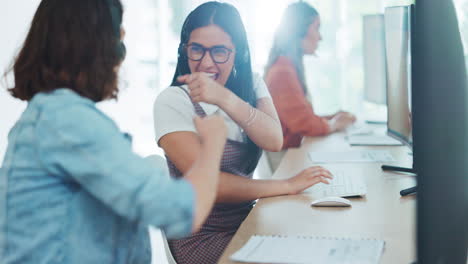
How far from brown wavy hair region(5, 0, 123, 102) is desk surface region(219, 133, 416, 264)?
1.29 ft

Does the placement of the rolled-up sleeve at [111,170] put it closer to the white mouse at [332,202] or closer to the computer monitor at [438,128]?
the computer monitor at [438,128]

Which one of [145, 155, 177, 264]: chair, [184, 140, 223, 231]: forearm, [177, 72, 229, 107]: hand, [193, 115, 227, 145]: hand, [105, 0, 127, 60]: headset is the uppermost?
[105, 0, 127, 60]: headset

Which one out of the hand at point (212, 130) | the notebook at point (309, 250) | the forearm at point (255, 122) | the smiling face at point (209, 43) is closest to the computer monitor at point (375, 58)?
the forearm at point (255, 122)

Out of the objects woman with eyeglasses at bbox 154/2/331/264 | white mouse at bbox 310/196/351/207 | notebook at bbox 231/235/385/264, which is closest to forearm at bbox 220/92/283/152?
woman with eyeglasses at bbox 154/2/331/264

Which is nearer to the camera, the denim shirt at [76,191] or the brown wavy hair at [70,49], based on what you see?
the denim shirt at [76,191]

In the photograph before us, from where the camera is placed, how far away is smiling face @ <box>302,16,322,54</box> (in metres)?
2.85

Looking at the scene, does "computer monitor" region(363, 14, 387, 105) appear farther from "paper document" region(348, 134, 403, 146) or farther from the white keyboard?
the white keyboard

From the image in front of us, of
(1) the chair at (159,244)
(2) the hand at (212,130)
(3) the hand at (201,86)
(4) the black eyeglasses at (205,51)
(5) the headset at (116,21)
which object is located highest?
(5) the headset at (116,21)

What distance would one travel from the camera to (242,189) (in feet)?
4.52

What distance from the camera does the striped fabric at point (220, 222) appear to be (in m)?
1.36

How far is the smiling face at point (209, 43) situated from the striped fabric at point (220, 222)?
12 cm

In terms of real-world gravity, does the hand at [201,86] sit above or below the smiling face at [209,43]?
below

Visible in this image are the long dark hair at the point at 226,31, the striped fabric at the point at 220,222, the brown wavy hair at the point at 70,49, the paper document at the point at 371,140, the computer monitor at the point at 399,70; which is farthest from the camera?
the paper document at the point at 371,140

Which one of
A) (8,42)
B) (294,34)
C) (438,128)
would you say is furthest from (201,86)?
(8,42)
